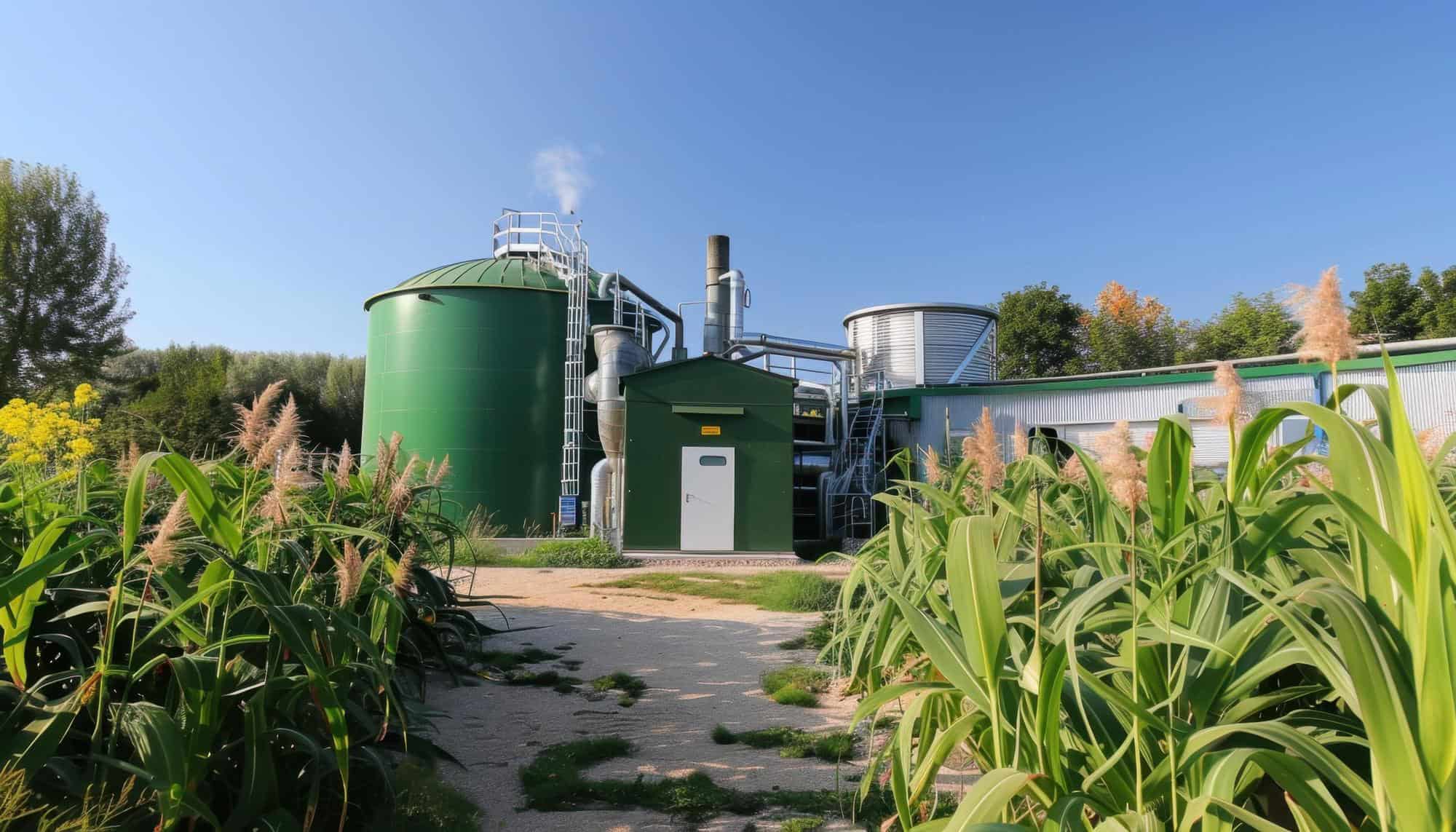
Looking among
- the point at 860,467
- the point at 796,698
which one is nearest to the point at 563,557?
the point at 860,467

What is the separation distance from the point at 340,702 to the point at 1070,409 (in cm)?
1675

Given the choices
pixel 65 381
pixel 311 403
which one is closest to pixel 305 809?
pixel 65 381

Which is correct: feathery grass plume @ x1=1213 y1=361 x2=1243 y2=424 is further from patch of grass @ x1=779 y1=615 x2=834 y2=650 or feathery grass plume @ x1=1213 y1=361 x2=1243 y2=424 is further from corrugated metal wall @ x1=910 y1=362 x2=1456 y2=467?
corrugated metal wall @ x1=910 y1=362 x2=1456 y2=467

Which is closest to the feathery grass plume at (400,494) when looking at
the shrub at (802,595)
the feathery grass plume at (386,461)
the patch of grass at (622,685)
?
the feathery grass plume at (386,461)

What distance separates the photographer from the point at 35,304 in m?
23.0

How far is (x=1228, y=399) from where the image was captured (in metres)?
1.55

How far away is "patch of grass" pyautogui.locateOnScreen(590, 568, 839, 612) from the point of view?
7.88 metres

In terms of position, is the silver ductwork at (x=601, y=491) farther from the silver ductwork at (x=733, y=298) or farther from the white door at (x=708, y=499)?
the silver ductwork at (x=733, y=298)

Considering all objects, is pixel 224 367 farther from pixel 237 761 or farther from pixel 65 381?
pixel 237 761

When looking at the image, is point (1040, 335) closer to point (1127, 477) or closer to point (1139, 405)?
point (1139, 405)

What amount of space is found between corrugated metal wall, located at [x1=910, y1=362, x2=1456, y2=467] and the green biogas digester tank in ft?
27.8

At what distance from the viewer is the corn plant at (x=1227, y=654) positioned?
1060 mm

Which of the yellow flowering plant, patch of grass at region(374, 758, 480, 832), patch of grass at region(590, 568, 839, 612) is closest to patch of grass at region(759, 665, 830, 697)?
patch of grass at region(374, 758, 480, 832)

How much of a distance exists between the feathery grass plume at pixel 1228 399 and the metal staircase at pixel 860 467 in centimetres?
1352
